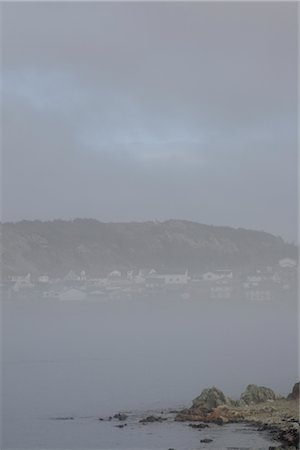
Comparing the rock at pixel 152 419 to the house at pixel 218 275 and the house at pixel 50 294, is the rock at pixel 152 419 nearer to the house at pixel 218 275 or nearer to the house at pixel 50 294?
the house at pixel 50 294

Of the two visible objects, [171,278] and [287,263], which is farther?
[287,263]

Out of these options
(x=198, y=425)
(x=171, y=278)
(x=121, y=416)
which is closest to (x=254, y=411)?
(x=198, y=425)

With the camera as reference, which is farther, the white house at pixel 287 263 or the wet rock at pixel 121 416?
the white house at pixel 287 263

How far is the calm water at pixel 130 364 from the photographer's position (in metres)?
29.8

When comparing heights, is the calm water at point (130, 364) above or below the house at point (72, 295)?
below

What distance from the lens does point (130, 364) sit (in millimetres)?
61094

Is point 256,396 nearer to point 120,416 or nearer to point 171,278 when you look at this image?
point 120,416

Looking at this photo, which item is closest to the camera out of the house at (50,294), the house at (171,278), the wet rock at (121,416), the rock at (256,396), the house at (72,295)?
the rock at (256,396)

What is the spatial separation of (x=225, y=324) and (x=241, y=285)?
23318 mm

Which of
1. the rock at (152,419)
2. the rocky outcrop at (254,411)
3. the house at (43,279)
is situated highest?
the house at (43,279)

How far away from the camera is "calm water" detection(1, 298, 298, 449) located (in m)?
29.8

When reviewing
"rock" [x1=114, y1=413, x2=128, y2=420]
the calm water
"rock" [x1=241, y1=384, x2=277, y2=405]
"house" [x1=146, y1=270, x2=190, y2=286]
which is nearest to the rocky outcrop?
"rock" [x1=241, y1=384, x2=277, y2=405]

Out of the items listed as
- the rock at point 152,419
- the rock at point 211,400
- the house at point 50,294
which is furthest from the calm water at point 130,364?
the house at point 50,294

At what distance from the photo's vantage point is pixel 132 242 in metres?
117
